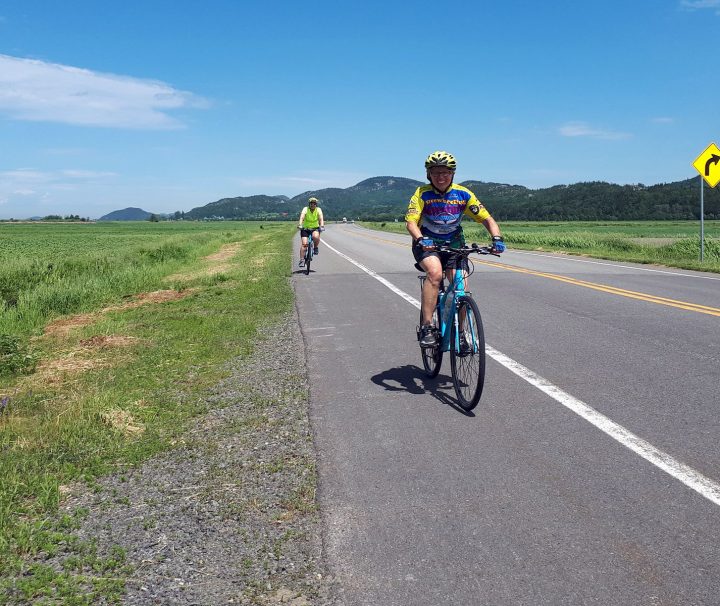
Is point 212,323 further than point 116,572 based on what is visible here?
Yes

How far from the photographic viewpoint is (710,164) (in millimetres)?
18328

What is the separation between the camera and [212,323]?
31.5ft

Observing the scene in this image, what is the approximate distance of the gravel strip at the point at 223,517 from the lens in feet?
9.08

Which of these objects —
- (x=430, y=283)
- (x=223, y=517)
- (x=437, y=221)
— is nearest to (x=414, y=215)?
(x=437, y=221)

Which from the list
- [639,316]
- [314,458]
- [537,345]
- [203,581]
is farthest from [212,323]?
[203,581]

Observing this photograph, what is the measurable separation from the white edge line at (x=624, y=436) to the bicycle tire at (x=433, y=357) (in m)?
0.81

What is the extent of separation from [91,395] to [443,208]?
11.9 ft

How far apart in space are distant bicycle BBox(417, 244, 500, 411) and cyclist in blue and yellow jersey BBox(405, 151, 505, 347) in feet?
0.39

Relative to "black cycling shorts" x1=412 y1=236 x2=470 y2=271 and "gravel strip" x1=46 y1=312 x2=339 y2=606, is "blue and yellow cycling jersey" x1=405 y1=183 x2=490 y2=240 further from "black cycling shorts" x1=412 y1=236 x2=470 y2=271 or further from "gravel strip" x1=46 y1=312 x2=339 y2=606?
"gravel strip" x1=46 y1=312 x2=339 y2=606

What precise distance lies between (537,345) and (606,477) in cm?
388

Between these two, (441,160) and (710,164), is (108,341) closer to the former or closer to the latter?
(441,160)

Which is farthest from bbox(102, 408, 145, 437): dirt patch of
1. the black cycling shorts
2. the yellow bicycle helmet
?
the yellow bicycle helmet

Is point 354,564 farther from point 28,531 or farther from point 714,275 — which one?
point 714,275

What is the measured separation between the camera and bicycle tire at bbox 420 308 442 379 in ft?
20.0
